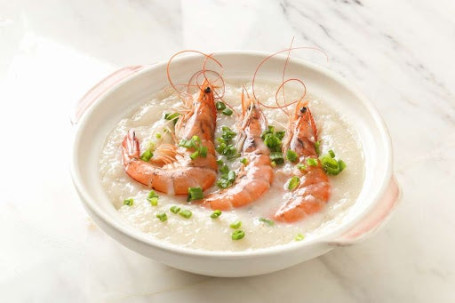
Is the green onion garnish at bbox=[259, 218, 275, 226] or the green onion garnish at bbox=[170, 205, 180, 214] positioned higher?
the green onion garnish at bbox=[259, 218, 275, 226]

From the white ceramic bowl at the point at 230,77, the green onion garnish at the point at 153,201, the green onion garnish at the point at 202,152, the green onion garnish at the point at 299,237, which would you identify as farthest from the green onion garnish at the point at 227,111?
the green onion garnish at the point at 299,237

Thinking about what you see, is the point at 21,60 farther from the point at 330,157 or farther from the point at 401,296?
the point at 401,296

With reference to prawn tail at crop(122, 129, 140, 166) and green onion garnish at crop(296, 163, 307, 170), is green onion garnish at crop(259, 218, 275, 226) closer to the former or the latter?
green onion garnish at crop(296, 163, 307, 170)

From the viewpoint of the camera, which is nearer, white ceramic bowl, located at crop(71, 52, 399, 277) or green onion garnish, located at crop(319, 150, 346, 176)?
white ceramic bowl, located at crop(71, 52, 399, 277)

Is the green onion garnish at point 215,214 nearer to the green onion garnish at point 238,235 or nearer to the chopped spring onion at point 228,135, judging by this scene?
the green onion garnish at point 238,235

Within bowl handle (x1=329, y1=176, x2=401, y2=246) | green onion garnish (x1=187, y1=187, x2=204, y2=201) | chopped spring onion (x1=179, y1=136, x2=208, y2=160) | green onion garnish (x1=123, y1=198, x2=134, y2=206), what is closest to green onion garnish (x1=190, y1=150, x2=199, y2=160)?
chopped spring onion (x1=179, y1=136, x2=208, y2=160)

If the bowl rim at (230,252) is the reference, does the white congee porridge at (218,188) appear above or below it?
below

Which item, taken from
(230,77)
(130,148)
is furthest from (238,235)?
(230,77)
